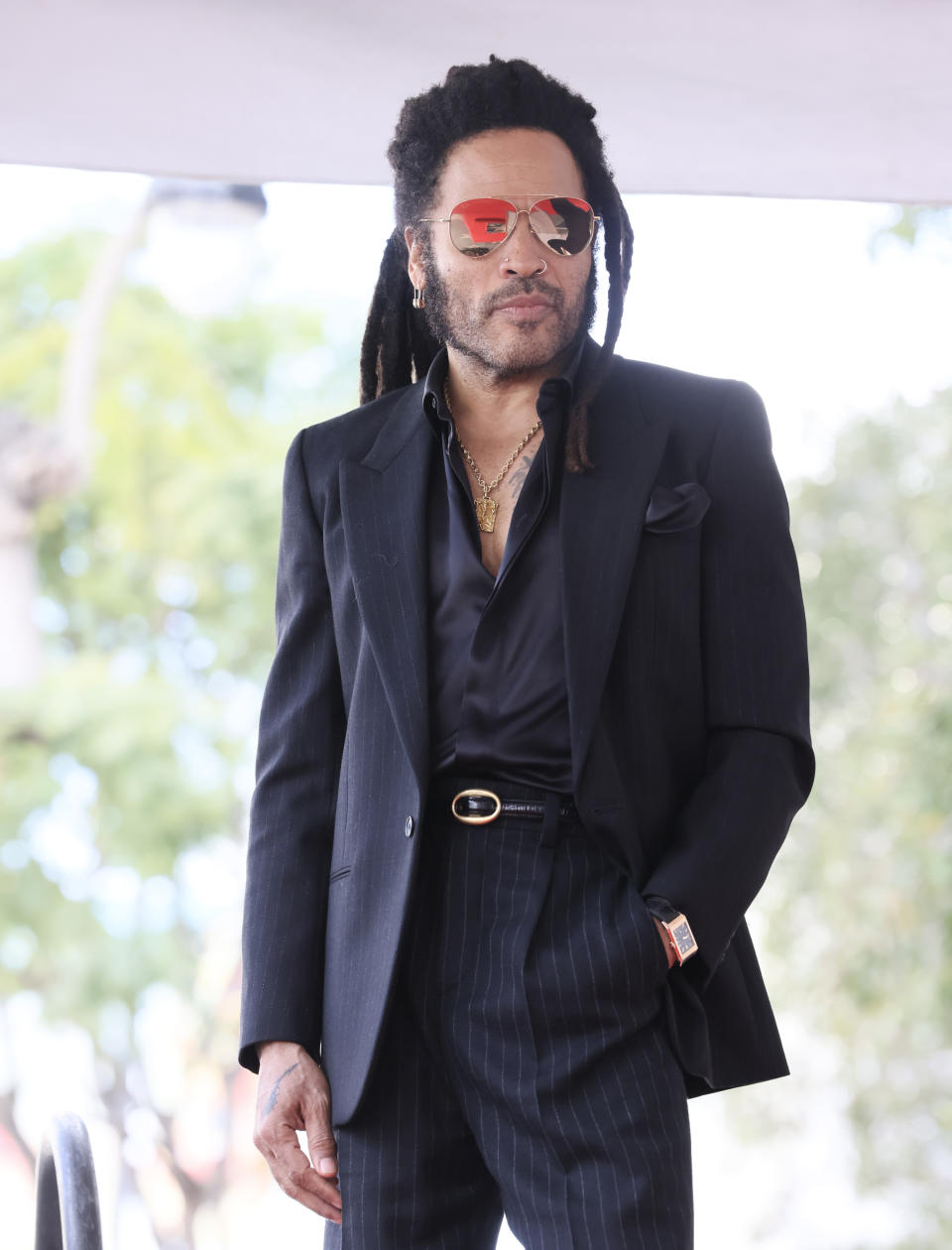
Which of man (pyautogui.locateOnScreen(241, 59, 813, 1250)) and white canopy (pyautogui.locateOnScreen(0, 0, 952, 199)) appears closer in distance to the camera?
man (pyautogui.locateOnScreen(241, 59, 813, 1250))

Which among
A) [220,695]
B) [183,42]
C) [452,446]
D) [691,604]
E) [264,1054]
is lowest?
[220,695]

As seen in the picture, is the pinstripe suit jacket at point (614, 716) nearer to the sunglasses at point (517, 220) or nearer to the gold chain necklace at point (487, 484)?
the gold chain necklace at point (487, 484)

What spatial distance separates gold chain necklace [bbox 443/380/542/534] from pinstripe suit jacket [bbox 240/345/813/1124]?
0.05m

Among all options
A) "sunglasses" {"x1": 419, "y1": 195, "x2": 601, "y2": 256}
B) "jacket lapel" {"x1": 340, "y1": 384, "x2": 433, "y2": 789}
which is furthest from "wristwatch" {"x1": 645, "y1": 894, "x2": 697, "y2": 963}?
"sunglasses" {"x1": 419, "y1": 195, "x2": 601, "y2": 256}

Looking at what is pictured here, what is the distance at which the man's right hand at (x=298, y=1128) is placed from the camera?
1713 millimetres

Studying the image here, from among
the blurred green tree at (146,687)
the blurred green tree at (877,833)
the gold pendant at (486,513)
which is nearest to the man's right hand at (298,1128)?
the gold pendant at (486,513)

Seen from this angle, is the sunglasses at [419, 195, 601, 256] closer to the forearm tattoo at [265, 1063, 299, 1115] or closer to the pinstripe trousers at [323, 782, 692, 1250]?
the pinstripe trousers at [323, 782, 692, 1250]

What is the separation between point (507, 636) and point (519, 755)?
0.15 meters

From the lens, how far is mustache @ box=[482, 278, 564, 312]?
183 centimetres

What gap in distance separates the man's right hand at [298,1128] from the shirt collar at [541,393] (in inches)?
31.1

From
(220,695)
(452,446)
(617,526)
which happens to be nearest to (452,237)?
(452,446)

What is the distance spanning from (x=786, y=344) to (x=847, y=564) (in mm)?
1147

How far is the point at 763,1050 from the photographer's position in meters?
1.70

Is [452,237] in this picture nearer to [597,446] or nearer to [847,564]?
[597,446]
